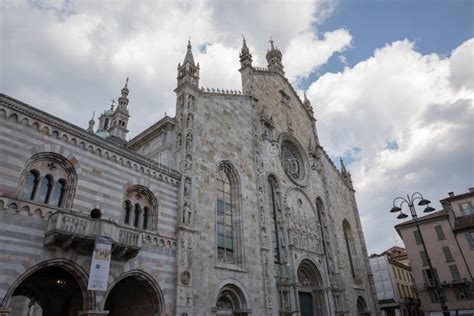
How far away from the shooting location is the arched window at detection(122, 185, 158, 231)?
14.6 metres

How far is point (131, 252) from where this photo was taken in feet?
42.4

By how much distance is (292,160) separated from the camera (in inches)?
1123

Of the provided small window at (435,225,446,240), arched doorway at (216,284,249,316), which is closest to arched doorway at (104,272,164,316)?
arched doorway at (216,284,249,316)

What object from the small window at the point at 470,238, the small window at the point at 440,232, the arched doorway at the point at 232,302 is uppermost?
the small window at the point at 440,232

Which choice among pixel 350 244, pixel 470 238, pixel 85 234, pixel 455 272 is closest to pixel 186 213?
pixel 85 234

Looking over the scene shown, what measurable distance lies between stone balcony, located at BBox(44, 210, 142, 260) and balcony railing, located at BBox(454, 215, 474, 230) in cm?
3177

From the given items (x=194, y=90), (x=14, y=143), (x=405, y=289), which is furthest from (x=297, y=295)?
(x=405, y=289)

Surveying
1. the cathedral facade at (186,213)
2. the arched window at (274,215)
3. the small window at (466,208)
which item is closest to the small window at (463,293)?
the small window at (466,208)

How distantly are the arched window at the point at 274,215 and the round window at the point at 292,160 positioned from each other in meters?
2.58

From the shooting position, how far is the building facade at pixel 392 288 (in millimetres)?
45875

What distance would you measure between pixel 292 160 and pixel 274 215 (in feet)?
23.2

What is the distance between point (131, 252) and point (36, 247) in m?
3.34

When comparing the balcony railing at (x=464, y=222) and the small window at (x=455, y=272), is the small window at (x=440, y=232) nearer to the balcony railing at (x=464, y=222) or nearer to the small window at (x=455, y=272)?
the balcony railing at (x=464, y=222)

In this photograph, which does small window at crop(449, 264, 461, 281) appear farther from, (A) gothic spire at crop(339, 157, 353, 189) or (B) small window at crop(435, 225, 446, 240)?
(A) gothic spire at crop(339, 157, 353, 189)
